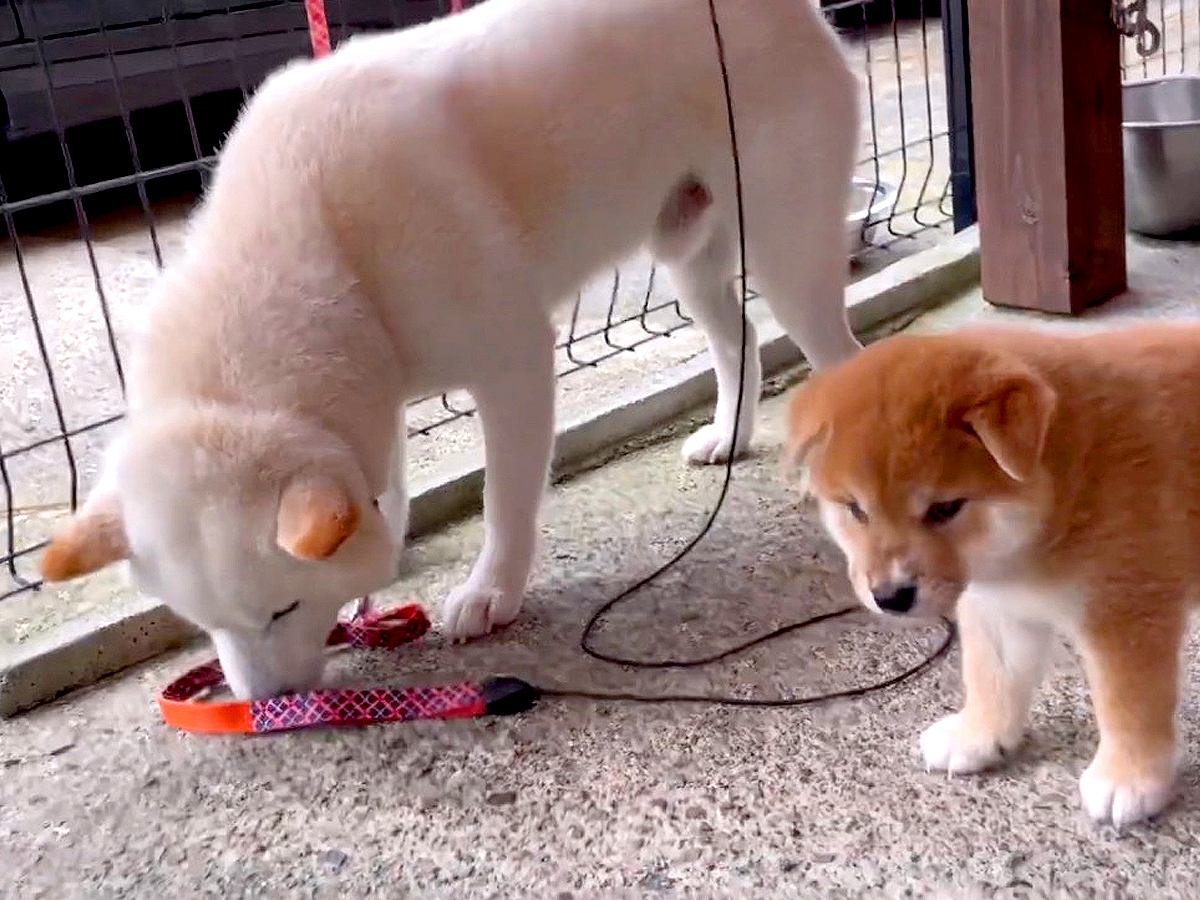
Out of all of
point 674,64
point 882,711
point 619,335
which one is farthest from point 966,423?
point 619,335

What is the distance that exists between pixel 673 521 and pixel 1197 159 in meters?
1.67

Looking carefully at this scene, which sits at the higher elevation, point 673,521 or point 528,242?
point 528,242

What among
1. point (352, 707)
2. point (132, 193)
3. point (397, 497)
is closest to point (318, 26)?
point (397, 497)

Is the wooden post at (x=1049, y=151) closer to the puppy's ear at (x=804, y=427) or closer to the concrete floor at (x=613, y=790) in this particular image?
the concrete floor at (x=613, y=790)

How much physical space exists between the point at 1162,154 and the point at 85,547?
2.58 m

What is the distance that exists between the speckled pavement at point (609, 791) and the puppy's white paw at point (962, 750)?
0.06 feet

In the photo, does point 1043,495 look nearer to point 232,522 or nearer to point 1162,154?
point 232,522

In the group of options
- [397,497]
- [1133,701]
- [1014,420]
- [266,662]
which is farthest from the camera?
[397,497]

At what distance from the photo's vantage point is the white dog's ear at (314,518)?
148 centimetres

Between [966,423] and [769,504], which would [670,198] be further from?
[966,423]

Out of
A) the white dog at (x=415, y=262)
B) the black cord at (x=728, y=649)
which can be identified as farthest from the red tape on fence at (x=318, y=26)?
the black cord at (x=728, y=649)

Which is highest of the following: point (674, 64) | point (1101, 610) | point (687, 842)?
point (674, 64)

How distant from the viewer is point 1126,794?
1.42m

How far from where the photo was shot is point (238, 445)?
1608 mm
